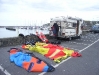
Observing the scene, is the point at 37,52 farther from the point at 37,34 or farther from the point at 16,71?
the point at 37,34

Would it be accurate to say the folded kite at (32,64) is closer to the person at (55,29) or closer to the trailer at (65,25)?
the person at (55,29)

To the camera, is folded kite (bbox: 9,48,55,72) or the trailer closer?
folded kite (bbox: 9,48,55,72)

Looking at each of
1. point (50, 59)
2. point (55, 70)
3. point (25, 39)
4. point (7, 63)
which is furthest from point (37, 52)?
point (25, 39)

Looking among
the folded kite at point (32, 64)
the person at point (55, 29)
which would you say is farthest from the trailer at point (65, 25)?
the folded kite at point (32, 64)

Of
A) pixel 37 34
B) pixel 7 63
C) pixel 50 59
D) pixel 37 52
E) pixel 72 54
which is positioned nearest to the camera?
pixel 7 63

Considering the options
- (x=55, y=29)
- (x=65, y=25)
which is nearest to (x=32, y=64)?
(x=55, y=29)

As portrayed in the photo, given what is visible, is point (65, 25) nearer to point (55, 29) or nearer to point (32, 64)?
point (55, 29)

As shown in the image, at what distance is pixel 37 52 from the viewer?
988 centimetres

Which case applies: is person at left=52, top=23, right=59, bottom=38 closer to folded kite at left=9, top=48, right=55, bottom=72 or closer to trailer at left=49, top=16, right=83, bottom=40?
trailer at left=49, top=16, right=83, bottom=40

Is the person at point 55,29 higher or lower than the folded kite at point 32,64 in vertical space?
higher

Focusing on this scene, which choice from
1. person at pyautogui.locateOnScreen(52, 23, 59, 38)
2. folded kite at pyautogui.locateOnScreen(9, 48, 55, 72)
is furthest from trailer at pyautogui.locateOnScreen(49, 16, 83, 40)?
folded kite at pyautogui.locateOnScreen(9, 48, 55, 72)

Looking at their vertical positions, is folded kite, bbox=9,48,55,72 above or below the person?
below

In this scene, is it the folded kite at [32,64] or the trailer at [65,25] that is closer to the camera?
the folded kite at [32,64]

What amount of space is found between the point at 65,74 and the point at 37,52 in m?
4.24
